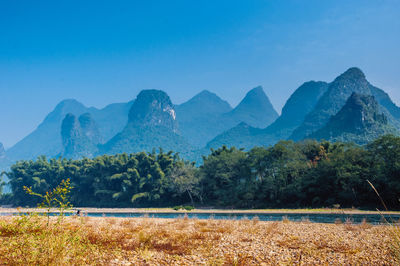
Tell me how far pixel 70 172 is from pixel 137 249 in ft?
242

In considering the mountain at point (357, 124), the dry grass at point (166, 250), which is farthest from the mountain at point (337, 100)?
the dry grass at point (166, 250)

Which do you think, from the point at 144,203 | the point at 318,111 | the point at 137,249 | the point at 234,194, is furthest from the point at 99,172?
the point at 318,111

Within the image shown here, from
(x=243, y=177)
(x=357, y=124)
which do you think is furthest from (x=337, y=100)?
(x=243, y=177)

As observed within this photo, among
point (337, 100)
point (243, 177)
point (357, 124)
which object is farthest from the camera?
point (337, 100)

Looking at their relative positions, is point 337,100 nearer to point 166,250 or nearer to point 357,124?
point 357,124

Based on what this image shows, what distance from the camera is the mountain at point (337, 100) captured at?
526 feet

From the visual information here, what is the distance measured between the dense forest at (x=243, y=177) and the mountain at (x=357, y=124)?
57.3 metres

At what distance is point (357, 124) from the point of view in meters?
105

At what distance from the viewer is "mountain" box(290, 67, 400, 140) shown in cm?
16025

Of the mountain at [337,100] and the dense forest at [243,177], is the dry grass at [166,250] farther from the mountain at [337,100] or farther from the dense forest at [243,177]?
the mountain at [337,100]

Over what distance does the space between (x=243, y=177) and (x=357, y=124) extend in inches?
2830

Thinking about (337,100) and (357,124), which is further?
(337,100)

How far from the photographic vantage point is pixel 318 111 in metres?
168

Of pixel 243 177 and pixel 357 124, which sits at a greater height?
pixel 357 124
